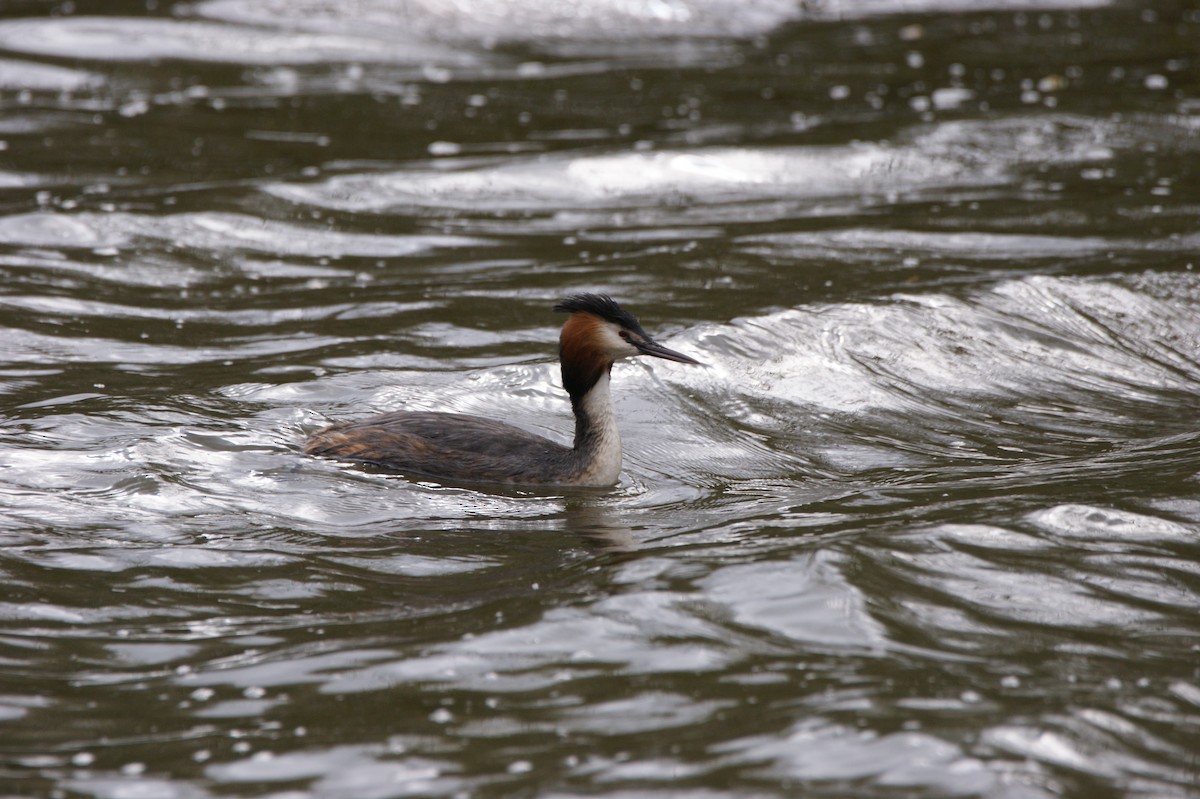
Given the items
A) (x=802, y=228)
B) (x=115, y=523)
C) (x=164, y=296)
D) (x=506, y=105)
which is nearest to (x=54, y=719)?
(x=115, y=523)

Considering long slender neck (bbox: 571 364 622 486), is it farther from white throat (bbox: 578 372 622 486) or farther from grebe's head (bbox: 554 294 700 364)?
grebe's head (bbox: 554 294 700 364)

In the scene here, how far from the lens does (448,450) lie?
794cm

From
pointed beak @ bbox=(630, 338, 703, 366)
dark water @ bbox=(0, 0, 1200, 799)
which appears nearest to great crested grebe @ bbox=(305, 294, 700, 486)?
pointed beak @ bbox=(630, 338, 703, 366)

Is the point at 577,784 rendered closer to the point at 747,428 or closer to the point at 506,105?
the point at 747,428

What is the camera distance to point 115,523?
7.09m

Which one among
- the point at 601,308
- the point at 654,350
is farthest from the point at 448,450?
the point at 654,350

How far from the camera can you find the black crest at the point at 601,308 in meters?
7.81

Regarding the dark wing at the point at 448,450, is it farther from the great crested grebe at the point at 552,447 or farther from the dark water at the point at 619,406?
the dark water at the point at 619,406

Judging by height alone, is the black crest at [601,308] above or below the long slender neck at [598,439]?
above

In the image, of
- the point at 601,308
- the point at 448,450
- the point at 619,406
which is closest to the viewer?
the point at 601,308

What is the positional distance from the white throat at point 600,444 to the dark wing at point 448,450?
135 mm

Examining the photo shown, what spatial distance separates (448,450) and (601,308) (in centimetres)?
115

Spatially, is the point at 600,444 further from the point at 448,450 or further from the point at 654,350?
the point at 448,450

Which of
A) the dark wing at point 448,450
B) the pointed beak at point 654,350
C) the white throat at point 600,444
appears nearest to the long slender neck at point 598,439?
the white throat at point 600,444
